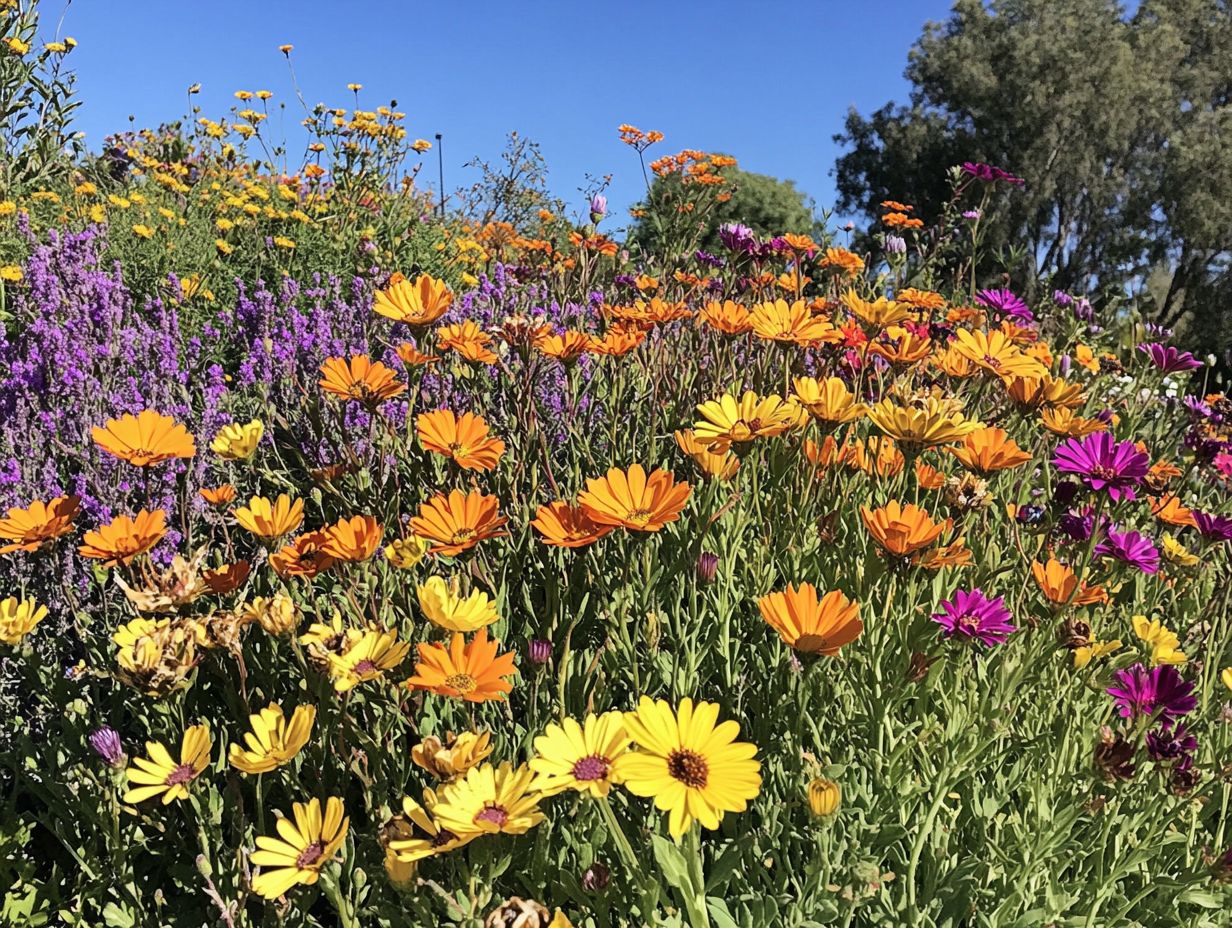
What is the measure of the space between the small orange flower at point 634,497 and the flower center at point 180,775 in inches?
26.4

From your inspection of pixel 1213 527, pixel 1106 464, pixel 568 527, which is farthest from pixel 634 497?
→ pixel 1213 527

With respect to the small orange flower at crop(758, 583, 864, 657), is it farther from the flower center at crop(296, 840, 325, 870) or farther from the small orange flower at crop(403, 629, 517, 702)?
the flower center at crop(296, 840, 325, 870)

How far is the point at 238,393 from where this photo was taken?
3158mm

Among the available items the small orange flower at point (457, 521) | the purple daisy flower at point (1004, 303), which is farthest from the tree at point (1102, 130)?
the small orange flower at point (457, 521)

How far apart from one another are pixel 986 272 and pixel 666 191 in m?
21.2

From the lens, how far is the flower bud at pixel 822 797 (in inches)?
41.9

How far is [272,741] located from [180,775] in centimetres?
13

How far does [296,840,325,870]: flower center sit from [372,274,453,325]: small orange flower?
3.68 feet

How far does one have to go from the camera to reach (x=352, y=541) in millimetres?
1386

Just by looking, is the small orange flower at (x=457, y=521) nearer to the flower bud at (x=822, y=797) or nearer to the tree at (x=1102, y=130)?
the flower bud at (x=822, y=797)

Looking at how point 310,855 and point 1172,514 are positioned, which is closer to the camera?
point 310,855

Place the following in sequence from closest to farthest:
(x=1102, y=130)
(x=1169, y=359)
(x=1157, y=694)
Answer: (x=1157, y=694) < (x=1169, y=359) < (x=1102, y=130)

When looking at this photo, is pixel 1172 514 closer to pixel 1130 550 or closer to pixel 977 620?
pixel 1130 550

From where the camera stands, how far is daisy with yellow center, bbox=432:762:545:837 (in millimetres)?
923
